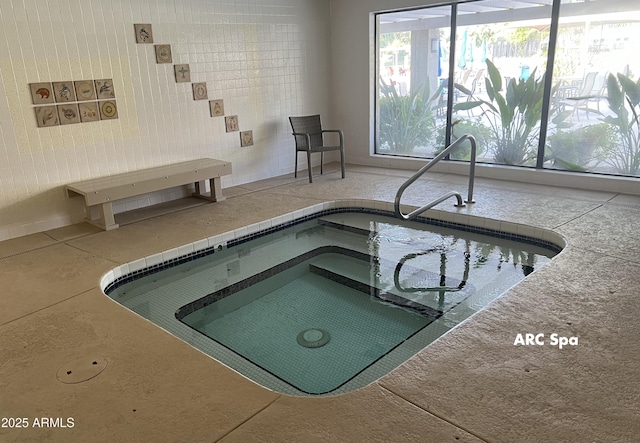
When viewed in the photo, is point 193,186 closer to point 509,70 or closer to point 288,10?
point 288,10

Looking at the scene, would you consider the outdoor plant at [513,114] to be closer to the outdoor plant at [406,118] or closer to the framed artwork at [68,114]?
the outdoor plant at [406,118]

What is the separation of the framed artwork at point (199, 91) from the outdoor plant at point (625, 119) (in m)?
4.33

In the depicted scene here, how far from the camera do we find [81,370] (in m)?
2.34

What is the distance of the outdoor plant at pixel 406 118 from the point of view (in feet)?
21.0

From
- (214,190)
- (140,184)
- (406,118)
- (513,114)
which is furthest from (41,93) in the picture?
(513,114)

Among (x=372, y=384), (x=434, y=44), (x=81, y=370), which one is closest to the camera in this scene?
(x=372, y=384)

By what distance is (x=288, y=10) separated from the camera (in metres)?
6.16

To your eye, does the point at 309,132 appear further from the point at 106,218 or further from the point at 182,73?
the point at 106,218

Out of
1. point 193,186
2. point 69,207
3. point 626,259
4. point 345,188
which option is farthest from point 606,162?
point 69,207

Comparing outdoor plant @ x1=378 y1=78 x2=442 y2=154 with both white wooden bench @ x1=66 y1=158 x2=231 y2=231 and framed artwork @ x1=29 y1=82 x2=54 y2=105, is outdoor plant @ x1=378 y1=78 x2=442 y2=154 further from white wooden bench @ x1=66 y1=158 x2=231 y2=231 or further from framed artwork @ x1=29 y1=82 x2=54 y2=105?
framed artwork @ x1=29 y1=82 x2=54 y2=105

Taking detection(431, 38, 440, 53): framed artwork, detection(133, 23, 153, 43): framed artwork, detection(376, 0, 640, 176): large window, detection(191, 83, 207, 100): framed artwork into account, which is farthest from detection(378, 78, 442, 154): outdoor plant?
detection(133, 23, 153, 43): framed artwork

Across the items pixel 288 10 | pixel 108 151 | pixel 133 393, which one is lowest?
pixel 133 393

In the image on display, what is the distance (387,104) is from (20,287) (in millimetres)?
5035

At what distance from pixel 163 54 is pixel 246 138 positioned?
4.55ft
